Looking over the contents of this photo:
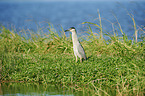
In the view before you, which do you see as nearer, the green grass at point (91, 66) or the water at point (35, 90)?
the water at point (35, 90)

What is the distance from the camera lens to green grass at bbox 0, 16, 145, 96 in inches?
314

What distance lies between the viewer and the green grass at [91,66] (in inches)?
314

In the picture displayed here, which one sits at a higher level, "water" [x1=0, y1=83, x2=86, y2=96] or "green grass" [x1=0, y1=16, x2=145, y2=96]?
"green grass" [x1=0, y1=16, x2=145, y2=96]

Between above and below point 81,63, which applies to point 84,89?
below

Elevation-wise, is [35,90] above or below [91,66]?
below

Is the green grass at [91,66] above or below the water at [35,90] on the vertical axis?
above

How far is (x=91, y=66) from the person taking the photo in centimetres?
932

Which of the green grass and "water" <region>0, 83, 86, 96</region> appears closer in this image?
"water" <region>0, 83, 86, 96</region>

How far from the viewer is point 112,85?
8.08 meters

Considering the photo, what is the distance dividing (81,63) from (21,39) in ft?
18.3

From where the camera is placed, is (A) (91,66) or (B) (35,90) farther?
(A) (91,66)

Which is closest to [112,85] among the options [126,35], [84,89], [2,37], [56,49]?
[84,89]

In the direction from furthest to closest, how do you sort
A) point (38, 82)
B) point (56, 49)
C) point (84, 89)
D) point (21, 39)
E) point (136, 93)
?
point (21, 39), point (56, 49), point (38, 82), point (84, 89), point (136, 93)

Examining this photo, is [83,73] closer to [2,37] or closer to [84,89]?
[84,89]
